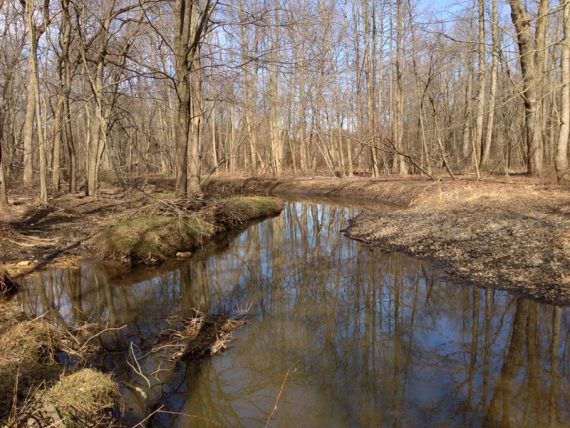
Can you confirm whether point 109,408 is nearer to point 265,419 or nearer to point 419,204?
point 265,419

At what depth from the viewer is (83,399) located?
3613 mm

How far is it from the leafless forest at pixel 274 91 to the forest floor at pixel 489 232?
1750 mm

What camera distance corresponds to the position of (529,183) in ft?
46.1

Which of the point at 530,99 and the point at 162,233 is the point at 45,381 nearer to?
the point at 162,233

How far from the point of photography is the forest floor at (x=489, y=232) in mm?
7223

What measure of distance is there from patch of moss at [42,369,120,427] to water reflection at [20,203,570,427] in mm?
331

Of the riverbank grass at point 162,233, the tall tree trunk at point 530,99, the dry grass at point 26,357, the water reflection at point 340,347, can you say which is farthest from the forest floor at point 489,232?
the dry grass at point 26,357

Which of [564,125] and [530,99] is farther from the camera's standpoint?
[530,99]

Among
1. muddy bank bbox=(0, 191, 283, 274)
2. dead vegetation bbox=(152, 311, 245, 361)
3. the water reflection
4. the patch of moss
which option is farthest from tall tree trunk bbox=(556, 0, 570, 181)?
the patch of moss

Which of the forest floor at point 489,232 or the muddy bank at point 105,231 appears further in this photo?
the muddy bank at point 105,231

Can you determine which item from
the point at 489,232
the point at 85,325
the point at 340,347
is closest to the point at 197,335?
the point at 85,325

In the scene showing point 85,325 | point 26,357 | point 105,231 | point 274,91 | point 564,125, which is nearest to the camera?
point 26,357

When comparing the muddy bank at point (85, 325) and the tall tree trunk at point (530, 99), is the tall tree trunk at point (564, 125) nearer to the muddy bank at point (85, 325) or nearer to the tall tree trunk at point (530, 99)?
the tall tree trunk at point (530, 99)

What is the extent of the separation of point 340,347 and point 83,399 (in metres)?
3.09
